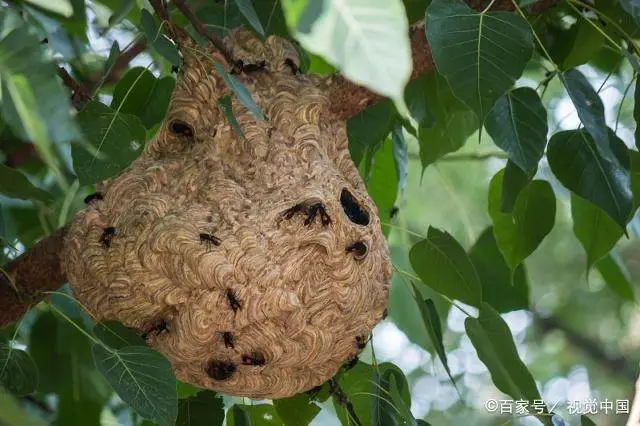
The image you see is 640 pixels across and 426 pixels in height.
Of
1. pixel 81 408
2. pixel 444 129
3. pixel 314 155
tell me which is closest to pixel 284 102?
pixel 314 155

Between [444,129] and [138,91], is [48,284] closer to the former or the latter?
[138,91]

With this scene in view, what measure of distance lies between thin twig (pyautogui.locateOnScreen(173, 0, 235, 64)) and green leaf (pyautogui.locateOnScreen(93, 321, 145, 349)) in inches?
20.7

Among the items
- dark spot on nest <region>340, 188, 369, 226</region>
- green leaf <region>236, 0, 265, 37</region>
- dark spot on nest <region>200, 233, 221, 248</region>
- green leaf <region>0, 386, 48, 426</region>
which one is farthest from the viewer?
dark spot on nest <region>340, 188, 369, 226</region>

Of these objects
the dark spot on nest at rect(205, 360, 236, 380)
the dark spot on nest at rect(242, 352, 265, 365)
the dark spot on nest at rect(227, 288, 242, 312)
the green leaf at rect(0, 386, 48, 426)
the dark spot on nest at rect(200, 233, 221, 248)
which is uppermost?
the green leaf at rect(0, 386, 48, 426)

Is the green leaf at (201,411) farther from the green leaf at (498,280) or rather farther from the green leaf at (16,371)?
the green leaf at (498,280)

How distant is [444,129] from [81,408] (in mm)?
966

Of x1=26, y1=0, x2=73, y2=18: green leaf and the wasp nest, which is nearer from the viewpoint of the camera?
x1=26, y1=0, x2=73, y2=18: green leaf

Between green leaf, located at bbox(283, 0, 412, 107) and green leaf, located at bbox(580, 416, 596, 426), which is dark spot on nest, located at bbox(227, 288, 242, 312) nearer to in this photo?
green leaf, located at bbox(580, 416, 596, 426)

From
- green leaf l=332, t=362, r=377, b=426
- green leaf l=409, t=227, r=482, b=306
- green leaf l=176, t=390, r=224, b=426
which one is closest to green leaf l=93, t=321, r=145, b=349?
green leaf l=176, t=390, r=224, b=426

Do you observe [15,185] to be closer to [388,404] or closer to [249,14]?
[249,14]

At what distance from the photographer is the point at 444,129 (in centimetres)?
250

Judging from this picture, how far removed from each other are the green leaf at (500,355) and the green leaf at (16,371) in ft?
2.76

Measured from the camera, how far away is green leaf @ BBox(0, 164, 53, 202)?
6.43ft

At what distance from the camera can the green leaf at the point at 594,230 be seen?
2328 millimetres
